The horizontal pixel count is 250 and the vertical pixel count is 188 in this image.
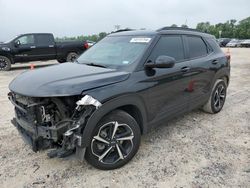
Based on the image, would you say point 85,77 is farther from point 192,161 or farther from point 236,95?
point 236,95

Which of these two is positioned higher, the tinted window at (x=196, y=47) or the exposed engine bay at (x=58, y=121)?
the tinted window at (x=196, y=47)

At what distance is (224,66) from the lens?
212 inches

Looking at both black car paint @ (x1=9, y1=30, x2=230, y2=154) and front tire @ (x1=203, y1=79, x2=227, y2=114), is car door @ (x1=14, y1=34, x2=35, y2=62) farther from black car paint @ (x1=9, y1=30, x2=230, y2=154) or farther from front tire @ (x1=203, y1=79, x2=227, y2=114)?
front tire @ (x1=203, y1=79, x2=227, y2=114)

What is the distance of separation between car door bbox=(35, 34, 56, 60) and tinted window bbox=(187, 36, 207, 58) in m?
10.1

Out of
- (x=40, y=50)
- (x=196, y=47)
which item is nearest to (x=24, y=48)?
(x=40, y=50)

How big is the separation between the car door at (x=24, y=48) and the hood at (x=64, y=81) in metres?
9.98

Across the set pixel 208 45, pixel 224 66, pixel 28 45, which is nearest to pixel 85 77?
pixel 208 45

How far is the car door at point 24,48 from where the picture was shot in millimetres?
12430

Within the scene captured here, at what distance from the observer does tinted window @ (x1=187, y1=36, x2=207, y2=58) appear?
14.8 feet

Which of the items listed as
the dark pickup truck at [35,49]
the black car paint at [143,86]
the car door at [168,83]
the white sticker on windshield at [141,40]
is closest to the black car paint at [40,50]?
the dark pickup truck at [35,49]

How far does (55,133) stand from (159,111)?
1.62 metres

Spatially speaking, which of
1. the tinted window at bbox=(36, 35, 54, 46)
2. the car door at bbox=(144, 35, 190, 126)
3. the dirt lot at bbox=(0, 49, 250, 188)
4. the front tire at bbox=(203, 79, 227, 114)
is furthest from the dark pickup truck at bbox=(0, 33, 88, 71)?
the car door at bbox=(144, 35, 190, 126)

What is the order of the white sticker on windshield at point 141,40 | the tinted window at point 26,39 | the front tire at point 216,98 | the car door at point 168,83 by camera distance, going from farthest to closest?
the tinted window at point 26,39 < the front tire at point 216,98 < the white sticker on windshield at point 141,40 < the car door at point 168,83

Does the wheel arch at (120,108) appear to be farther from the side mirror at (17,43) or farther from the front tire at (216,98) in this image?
the side mirror at (17,43)
